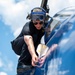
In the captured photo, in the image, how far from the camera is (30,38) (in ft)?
18.1

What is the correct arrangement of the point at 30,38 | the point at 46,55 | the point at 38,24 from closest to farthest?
the point at 46,55 → the point at 30,38 → the point at 38,24

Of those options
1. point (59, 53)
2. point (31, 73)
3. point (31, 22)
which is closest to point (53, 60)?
point (59, 53)

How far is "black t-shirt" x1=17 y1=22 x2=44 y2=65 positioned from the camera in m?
5.70

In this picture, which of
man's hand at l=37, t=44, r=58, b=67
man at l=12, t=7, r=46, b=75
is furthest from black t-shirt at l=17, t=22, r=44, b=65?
man's hand at l=37, t=44, r=58, b=67

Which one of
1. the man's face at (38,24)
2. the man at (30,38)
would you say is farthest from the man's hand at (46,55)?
the man's face at (38,24)

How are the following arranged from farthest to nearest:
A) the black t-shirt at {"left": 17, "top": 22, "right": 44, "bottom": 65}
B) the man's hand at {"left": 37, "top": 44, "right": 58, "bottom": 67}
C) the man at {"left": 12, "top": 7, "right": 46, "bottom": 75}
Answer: the black t-shirt at {"left": 17, "top": 22, "right": 44, "bottom": 65} → the man at {"left": 12, "top": 7, "right": 46, "bottom": 75} → the man's hand at {"left": 37, "top": 44, "right": 58, "bottom": 67}

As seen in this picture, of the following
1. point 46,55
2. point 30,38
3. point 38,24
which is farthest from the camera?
point 38,24

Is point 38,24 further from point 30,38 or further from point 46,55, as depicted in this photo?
point 46,55

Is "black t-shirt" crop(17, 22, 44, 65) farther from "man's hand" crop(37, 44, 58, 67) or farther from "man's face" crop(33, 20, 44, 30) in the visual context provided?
"man's hand" crop(37, 44, 58, 67)

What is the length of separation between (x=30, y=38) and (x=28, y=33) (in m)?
0.15

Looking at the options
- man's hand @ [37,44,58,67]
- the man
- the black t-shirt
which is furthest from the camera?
the black t-shirt

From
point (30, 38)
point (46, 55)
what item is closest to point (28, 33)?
point (30, 38)

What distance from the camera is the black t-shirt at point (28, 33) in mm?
5703

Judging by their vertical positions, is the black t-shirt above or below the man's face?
below
